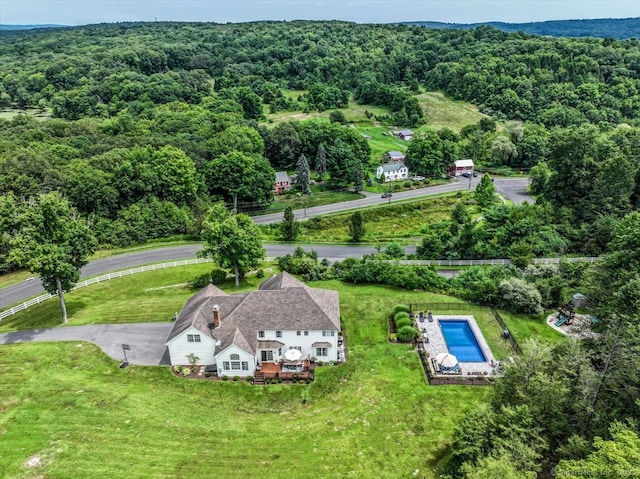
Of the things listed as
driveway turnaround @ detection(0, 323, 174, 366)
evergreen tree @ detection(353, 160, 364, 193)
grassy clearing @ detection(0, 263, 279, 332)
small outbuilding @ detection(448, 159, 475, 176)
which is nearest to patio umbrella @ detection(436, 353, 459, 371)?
driveway turnaround @ detection(0, 323, 174, 366)

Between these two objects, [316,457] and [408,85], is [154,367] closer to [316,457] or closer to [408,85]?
[316,457]

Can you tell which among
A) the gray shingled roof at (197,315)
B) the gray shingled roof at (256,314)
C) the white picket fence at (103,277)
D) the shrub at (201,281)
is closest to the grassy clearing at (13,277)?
the white picket fence at (103,277)

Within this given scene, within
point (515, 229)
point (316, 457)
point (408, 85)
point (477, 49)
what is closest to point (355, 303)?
point (316, 457)

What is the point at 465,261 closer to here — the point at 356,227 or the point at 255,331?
the point at 356,227

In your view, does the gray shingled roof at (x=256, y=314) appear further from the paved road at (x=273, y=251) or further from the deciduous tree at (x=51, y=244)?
the paved road at (x=273, y=251)

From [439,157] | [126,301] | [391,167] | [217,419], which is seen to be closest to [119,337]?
[126,301]

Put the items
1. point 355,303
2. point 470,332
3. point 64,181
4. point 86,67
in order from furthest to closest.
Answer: point 86,67
point 64,181
point 355,303
point 470,332
